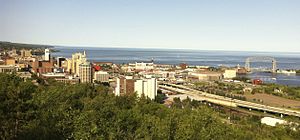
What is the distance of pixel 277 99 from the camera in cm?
2191

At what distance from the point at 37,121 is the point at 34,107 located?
70 centimetres

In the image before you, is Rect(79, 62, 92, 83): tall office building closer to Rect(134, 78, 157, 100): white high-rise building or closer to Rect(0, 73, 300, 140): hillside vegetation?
Rect(134, 78, 157, 100): white high-rise building

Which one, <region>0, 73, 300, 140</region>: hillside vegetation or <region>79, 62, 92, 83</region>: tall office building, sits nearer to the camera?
<region>0, 73, 300, 140</region>: hillside vegetation

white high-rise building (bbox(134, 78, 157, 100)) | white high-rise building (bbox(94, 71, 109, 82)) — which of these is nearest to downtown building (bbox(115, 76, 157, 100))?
white high-rise building (bbox(134, 78, 157, 100))

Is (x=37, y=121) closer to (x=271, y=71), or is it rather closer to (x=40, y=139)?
(x=40, y=139)

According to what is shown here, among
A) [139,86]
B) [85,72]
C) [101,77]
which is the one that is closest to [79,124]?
[139,86]

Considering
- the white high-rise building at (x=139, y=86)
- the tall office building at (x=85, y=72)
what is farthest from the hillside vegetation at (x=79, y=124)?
the tall office building at (x=85, y=72)

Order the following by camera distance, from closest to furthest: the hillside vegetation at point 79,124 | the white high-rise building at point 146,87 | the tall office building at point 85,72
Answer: the hillside vegetation at point 79,124
the white high-rise building at point 146,87
the tall office building at point 85,72

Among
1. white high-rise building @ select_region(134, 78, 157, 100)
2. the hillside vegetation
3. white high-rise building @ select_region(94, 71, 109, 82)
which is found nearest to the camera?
the hillside vegetation

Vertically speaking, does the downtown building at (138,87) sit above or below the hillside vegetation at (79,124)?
below

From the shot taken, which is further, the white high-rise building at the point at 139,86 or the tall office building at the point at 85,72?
the tall office building at the point at 85,72

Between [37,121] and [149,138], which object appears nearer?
[149,138]

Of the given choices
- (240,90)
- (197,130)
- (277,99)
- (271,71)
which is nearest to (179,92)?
(240,90)

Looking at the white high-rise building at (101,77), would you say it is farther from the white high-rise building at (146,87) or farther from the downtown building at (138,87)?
the white high-rise building at (146,87)
